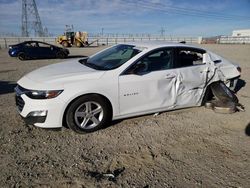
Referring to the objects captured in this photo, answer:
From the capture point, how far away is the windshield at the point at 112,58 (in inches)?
168

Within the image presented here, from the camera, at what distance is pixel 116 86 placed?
13.0ft

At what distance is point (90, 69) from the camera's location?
4176 millimetres

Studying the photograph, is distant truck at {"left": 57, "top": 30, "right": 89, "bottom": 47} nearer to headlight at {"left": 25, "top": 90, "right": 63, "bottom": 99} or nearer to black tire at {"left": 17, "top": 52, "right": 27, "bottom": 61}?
black tire at {"left": 17, "top": 52, "right": 27, "bottom": 61}

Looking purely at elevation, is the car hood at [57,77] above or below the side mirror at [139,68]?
below

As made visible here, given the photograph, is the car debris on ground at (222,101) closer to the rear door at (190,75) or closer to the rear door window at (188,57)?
the rear door at (190,75)

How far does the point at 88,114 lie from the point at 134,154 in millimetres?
1050

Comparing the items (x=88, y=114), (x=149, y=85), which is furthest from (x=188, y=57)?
(x=88, y=114)

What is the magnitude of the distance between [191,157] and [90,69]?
2210 mm

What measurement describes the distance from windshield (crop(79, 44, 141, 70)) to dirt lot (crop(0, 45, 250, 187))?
1.09 meters

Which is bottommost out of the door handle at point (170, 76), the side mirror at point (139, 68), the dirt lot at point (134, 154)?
the dirt lot at point (134, 154)

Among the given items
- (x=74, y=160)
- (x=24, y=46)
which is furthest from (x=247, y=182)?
(x=24, y=46)

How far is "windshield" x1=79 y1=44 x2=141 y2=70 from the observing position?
168 inches

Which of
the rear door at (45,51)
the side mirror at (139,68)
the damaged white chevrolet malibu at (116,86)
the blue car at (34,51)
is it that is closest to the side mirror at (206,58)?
the damaged white chevrolet malibu at (116,86)

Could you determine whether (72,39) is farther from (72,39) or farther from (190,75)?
(190,75)
